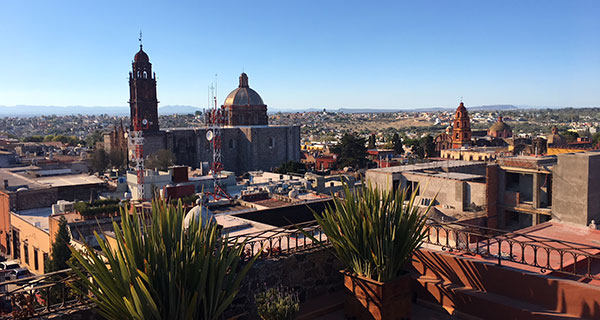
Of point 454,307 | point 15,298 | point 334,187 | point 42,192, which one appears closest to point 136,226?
point 15,298

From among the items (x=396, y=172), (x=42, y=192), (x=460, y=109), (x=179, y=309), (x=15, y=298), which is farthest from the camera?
(x=460, y=109)

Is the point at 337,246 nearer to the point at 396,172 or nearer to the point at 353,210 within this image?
the point at 353,210

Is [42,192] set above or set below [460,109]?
below

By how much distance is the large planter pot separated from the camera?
5742 millimetres

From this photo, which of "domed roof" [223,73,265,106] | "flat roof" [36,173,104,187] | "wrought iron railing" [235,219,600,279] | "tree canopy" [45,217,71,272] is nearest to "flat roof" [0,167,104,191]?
"flat roof" [36,173,104,187]

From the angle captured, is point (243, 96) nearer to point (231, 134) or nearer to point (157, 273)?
point (231, 134)

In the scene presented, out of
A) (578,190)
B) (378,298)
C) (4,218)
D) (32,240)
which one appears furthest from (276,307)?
(4,218)

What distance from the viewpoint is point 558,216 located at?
13117 mm

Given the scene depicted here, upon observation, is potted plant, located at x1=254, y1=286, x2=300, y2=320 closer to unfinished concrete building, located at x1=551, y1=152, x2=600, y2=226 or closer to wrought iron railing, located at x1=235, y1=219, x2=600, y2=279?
wrought iron railing, located at x1=235, y1=219, x2=600, y2=279

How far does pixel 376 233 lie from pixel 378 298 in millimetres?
749

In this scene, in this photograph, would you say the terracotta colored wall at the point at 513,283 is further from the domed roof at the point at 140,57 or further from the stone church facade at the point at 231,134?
the domed roof at the point at 140,57

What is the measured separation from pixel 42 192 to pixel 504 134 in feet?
180

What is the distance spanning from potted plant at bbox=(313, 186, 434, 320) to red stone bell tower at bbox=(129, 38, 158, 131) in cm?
3931

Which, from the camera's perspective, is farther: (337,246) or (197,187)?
(197,187)
